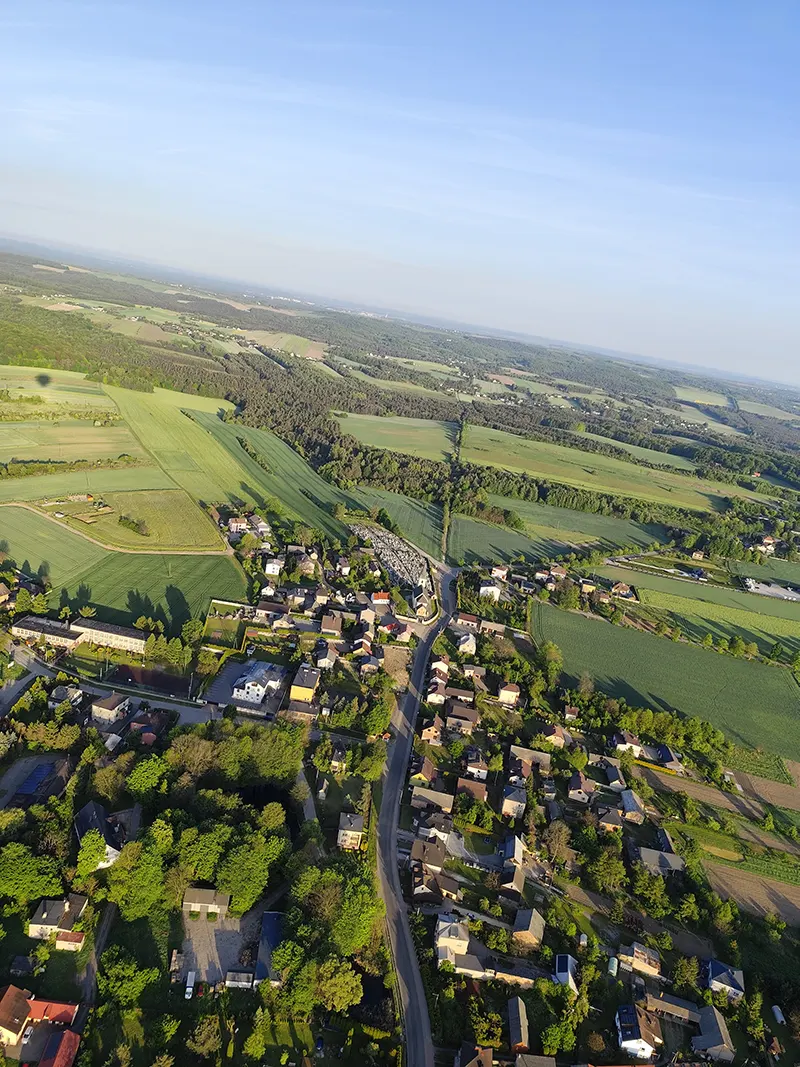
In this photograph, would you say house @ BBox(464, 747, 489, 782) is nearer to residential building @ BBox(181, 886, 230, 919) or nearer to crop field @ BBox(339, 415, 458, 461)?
residential building @ BBox(181, 886, 230, 919)

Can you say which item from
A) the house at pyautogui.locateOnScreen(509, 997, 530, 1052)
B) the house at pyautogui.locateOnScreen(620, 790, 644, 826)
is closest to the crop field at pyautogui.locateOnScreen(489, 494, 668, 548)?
the house at pyautogui.locateOnScreen(620, 790, 644, 826)

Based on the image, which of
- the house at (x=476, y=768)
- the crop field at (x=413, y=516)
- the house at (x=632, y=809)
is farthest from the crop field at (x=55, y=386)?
the house at (x=632, y=809)

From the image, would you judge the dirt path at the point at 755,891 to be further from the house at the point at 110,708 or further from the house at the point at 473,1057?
the house at the point at 110,708

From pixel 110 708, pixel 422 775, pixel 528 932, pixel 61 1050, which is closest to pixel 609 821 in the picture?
pixel 528 932

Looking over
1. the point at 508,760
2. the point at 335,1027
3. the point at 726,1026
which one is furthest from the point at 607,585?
the point at 335,1027

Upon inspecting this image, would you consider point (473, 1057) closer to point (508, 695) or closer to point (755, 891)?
point (755, 891)

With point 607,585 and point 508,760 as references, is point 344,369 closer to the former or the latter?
point 607,585
